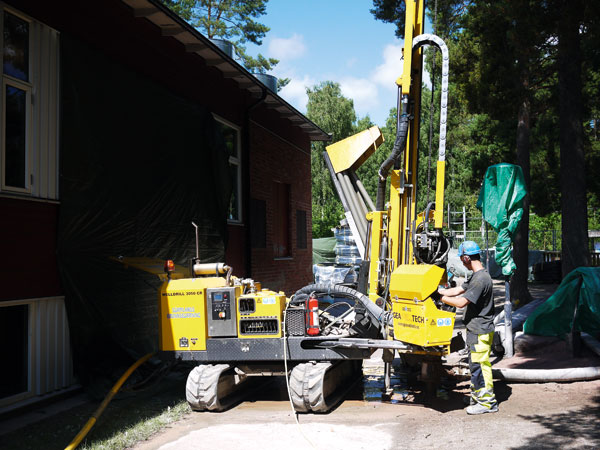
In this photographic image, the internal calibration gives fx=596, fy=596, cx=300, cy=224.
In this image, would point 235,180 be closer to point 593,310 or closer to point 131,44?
point 131,44

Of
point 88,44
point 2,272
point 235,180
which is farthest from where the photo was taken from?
point 235,180

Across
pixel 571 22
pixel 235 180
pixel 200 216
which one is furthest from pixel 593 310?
pixel 235 180

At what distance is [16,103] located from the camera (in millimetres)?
7203

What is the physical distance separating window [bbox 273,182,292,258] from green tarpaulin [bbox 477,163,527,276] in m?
6.99

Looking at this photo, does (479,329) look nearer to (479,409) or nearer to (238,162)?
(479,409)

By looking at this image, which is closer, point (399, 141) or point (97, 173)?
point (399, 141)

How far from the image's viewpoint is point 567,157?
1102 cm

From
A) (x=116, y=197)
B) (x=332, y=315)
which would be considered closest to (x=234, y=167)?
(x=116, y=197)

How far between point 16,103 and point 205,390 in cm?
413

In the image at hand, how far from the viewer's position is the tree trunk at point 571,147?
1084cm

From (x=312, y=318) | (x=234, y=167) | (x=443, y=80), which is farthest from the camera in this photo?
(x=234, y=167)

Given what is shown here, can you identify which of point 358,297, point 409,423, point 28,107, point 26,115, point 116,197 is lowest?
point 409,423

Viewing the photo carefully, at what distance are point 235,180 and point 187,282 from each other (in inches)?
238

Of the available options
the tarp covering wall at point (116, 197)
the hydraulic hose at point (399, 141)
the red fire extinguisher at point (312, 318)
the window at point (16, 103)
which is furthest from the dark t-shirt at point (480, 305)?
the window at point (16, 103)
